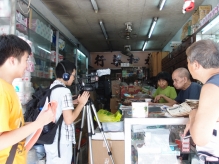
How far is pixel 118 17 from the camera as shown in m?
4.79

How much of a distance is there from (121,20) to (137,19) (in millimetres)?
414

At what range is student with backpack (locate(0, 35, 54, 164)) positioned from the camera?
0.89 meters

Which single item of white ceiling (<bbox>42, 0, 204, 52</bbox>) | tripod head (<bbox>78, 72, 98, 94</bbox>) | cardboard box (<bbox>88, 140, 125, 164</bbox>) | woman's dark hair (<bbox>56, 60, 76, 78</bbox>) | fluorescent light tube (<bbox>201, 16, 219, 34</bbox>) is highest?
white ceiling (<bbox>42, 0, 204, 52</bbox>)

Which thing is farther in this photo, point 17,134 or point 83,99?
point 83,99

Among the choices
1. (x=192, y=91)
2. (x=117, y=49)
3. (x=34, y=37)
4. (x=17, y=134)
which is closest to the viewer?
(x=17, y=134)

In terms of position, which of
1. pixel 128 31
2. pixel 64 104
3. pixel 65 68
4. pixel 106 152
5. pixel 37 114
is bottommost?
pixel 106 152

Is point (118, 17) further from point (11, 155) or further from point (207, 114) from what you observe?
point (11, 155)

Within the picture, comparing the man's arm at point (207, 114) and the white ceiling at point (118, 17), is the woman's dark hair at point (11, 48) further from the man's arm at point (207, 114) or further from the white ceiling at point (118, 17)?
the white ceiling at point (118, 17)

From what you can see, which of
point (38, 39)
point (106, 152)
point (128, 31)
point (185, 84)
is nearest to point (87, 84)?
point (106, 152)

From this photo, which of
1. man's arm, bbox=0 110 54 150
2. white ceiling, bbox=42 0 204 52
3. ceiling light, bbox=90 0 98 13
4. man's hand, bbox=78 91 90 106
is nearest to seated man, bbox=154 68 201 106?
man's hand, bbox=78 91 90 106

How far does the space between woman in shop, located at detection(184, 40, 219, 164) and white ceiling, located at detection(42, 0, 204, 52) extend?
3179 millimetres

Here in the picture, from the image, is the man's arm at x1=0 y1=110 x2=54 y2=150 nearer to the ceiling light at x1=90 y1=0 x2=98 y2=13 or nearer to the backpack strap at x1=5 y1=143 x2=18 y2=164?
the backpack strap at x1=5 y1=143 x2=18 y2=164

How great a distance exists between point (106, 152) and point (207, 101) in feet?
4.57

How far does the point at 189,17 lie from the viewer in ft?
15.6
